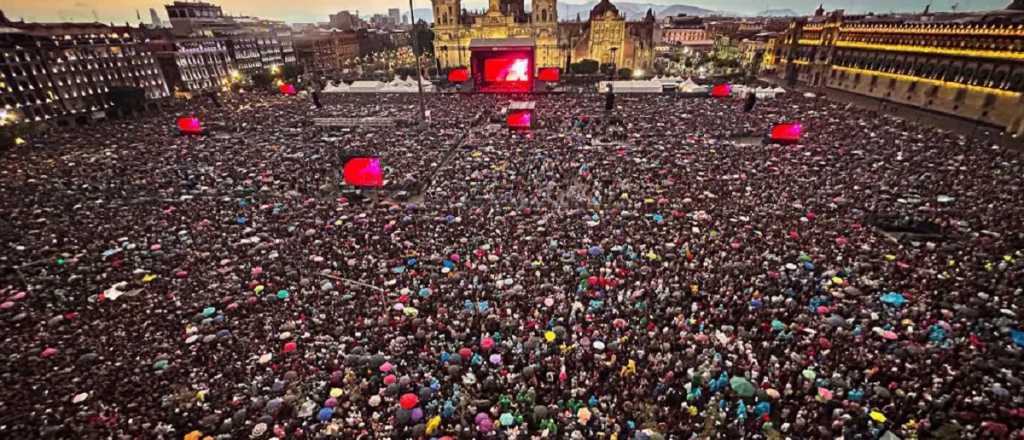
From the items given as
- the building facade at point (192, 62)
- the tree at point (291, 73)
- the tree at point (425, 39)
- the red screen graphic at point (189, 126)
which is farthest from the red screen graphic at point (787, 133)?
the tree at point (425, 39)

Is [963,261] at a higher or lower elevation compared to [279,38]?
lower

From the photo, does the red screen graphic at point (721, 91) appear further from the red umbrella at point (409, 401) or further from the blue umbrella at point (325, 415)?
the blue umbrella at point (325, 415)

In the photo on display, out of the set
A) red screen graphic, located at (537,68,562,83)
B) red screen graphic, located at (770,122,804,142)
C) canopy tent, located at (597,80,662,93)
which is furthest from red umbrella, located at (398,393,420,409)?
red screen graphic, located at (537,68,562,83)

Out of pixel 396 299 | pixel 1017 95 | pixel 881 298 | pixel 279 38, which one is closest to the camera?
pixel 881 298

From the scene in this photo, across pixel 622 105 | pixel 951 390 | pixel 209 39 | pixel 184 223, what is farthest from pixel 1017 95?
pixel 209 39

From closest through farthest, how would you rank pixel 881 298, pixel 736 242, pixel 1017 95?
pixel 881 298 → pixel 736 242 → pixel 1017 95

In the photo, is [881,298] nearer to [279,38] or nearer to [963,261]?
[963,261]

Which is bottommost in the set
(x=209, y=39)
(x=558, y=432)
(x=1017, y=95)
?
(x=558, y=432)
